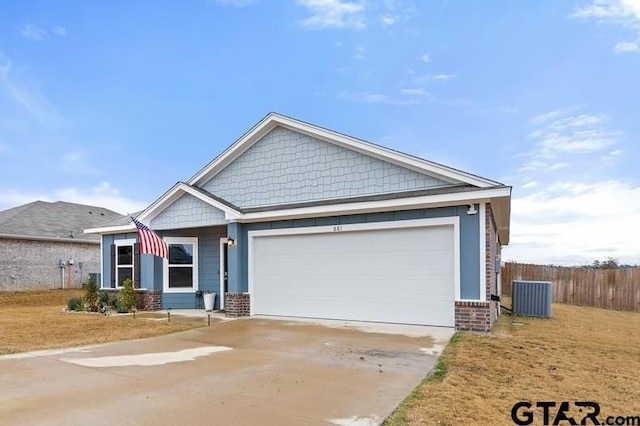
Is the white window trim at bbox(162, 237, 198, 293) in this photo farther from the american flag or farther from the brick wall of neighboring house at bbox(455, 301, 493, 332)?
the brick wall of neighboring house at bbox(455, 301, 493, 332)

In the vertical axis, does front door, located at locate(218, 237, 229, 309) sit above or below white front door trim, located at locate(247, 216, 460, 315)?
below

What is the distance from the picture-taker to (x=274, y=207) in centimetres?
1273

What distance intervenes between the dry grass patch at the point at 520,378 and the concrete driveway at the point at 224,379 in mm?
385

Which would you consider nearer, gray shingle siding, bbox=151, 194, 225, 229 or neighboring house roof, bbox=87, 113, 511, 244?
neighboring house roof, bbox=87, 113, 511, 244

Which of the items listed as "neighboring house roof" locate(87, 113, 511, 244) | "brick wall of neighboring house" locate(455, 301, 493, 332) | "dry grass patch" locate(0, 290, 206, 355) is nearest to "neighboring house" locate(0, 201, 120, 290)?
"dry grass patch" locate(0, 290, 206, 355)

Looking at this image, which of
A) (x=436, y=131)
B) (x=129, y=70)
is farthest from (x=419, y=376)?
(x=129, y=70)

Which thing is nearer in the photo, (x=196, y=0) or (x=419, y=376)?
(x=419, y=376)

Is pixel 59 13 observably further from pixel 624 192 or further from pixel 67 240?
pixel 624 192

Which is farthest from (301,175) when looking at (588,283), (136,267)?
(588,283)

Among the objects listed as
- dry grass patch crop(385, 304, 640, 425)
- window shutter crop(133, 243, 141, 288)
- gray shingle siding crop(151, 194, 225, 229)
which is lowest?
dry grass patch crop(385, 304, 640, 425)

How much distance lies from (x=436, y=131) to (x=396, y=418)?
14023 mm

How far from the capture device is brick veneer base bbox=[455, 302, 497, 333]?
970 centimetres

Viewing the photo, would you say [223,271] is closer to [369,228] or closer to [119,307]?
[119,307]

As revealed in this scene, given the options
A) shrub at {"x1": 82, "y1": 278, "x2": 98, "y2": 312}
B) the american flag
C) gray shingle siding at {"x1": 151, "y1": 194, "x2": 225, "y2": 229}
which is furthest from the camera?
→ shrub at {"x1": 82, "y1": 278, "x2": 98, "y2": 312}
